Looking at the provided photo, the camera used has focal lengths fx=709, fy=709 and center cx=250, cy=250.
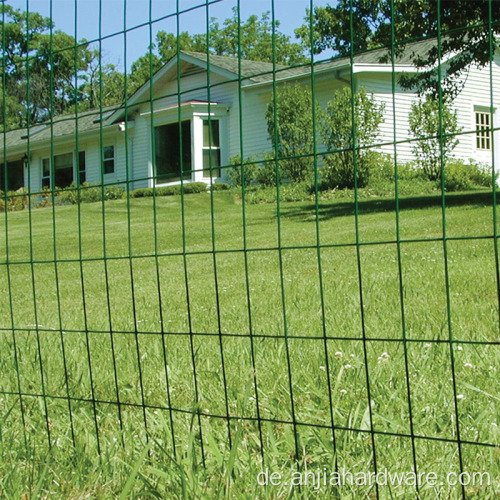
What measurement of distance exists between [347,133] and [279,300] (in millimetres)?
11203

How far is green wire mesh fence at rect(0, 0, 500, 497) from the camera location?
2381 millimetres

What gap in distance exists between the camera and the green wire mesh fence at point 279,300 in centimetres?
238

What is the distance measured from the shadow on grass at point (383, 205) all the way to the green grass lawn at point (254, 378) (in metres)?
3.88

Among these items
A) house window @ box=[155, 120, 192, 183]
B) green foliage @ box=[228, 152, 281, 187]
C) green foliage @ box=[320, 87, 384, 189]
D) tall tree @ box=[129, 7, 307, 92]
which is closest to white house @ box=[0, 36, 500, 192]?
house window @ box=[155, 120, 192, 183]

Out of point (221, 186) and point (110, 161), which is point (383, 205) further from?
point (110, 161)

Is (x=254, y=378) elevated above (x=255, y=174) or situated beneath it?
situated beneath

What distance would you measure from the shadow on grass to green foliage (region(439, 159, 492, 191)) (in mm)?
1839

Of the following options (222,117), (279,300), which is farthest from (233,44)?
(279,300)

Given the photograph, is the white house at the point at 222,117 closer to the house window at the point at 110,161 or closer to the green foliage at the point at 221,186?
the house window at the point at 110,161

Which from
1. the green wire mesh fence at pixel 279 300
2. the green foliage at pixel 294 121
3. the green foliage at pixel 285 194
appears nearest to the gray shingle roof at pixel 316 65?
the green wire mesh fence at pixel 279 300

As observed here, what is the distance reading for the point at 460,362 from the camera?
128 inches

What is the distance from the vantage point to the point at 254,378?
217 centimetres

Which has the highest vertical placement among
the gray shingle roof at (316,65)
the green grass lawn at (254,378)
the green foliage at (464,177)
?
the gray shingle roof at (316,65)

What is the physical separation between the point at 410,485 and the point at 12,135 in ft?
105
